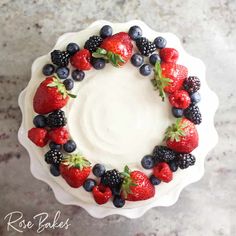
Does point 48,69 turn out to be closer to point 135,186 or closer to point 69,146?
point 69,146

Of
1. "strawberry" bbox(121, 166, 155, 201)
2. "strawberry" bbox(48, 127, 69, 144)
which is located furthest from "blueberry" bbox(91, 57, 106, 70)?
"strawberry" bbox(121, 166, 155, 201)

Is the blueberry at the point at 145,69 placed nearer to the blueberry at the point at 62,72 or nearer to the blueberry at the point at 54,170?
the blueberry at the point at 62,72

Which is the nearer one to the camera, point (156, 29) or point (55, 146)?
point (55, 146)

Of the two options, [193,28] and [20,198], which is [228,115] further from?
[20,198]

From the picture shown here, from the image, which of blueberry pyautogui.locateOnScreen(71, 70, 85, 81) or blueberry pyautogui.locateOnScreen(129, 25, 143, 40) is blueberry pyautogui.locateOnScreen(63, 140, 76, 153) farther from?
blueberry pyautogui.locateOnScreen(129, 25, 143, 40)

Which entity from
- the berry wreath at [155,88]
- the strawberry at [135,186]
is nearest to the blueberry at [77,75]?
the berry wreath at [155,88]

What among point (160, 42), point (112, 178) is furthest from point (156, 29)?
point (112, 178)
